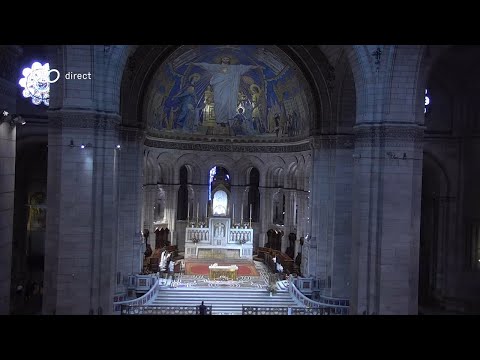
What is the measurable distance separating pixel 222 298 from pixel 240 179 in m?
16.5

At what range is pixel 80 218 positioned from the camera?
19.8 m

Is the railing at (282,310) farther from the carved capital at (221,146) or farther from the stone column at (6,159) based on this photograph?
the carved capital at (221,146)

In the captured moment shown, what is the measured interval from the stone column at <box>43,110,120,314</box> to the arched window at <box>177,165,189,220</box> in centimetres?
2486

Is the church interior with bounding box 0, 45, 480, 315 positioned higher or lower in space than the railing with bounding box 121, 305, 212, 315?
higher

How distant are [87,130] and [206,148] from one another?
958 inches

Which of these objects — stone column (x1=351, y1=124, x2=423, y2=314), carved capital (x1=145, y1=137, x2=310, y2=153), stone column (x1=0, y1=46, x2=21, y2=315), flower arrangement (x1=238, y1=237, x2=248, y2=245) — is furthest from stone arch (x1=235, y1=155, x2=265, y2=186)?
stone column (x1=0, y1=46, x2=21, y2=315)

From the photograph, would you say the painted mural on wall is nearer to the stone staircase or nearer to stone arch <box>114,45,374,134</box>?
stone arch <box>114,45,374,134</box>

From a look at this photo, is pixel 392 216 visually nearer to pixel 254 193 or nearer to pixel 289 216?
pixel 289 216

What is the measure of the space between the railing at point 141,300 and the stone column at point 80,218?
522 centimetres

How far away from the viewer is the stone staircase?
96.5 feet

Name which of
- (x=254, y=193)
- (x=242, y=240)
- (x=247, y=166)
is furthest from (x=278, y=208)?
(x=242, y=240)
